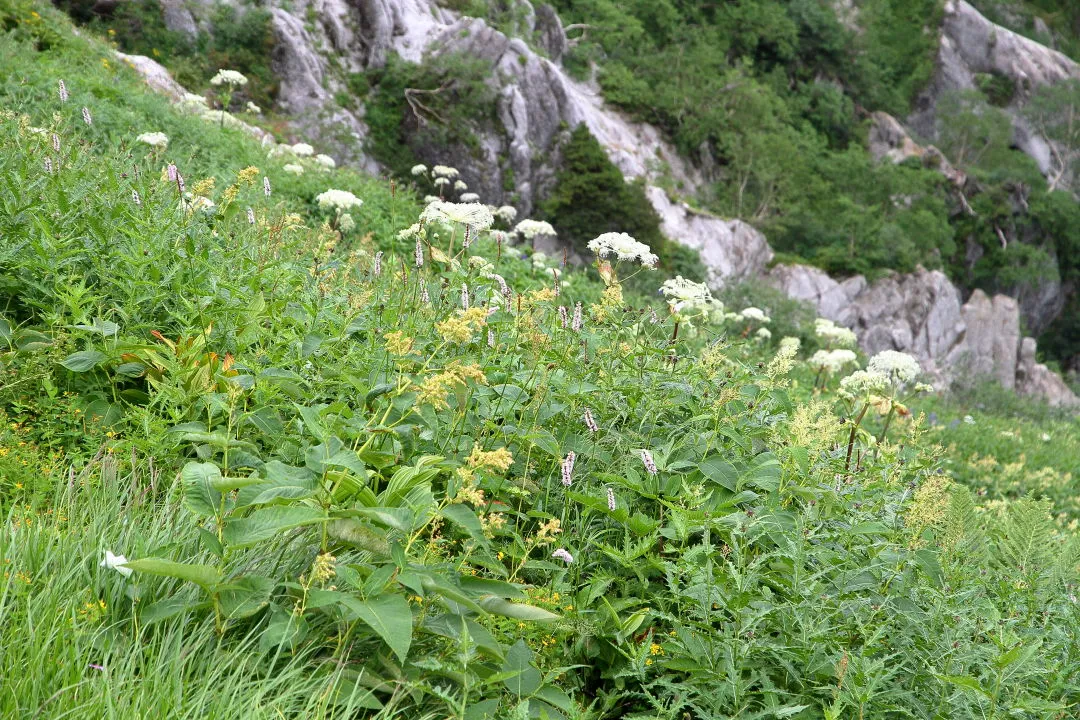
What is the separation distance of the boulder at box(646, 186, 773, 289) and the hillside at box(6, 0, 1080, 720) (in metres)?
26.0

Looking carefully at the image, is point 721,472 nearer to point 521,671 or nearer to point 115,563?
point 521,671

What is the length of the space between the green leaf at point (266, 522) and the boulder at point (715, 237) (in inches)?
1089

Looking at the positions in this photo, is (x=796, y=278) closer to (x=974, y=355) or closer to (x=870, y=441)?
(x=974, y=355)

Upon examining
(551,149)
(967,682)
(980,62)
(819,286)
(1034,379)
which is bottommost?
(1034,379)

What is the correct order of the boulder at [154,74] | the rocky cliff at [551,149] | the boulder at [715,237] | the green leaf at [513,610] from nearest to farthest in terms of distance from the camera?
the green leaf at [513,610] < the boulder at [154,74] < the rocky cliff at [551,149] < the boulder at [715,237]

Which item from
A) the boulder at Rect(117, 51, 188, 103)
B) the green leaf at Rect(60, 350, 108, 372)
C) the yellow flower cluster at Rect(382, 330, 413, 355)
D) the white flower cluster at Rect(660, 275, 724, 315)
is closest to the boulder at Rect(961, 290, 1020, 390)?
the boulder at Rect(117, 51, 188, 103)

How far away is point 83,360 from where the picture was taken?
2.97 m

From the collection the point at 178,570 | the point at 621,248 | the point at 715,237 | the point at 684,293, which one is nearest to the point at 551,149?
the point at 715,237

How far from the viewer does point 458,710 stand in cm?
187

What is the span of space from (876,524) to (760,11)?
5523 cm

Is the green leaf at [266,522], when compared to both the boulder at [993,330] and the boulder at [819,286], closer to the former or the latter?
the boulder at [819,286]

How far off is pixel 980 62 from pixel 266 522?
7361cm

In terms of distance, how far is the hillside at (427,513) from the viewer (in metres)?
1.88

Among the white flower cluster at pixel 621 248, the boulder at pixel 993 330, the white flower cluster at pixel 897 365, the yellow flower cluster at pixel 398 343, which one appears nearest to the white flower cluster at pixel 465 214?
the white flower cluster at pixel 621 248
